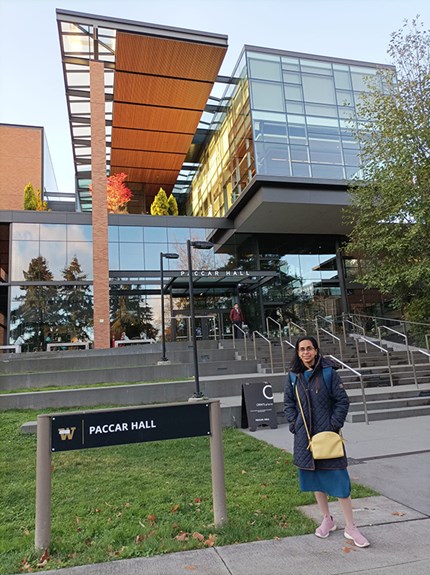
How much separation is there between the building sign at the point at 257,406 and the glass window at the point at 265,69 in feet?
62.8

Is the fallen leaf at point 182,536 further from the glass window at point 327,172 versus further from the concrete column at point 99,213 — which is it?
the glass window at point 327,172

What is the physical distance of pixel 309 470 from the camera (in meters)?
3.73

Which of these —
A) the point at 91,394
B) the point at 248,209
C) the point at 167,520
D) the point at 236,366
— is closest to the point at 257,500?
the point at 167,520

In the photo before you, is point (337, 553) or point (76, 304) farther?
point (76, 304)

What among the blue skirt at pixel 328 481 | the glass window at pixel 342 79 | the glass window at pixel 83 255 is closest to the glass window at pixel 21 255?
the glass window at pixel 83 255

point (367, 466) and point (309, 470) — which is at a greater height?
point (309, 470)

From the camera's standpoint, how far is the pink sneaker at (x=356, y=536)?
3447mm

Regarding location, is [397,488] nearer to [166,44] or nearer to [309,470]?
[309,470]

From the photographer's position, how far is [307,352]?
12.6 ft

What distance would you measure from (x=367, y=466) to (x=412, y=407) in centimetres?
500

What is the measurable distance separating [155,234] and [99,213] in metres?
3.60

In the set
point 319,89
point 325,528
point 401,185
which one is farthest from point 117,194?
point 325,528

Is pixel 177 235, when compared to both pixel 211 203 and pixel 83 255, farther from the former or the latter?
pixel 83 255

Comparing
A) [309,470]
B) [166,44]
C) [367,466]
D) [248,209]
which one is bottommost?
[367,466]
